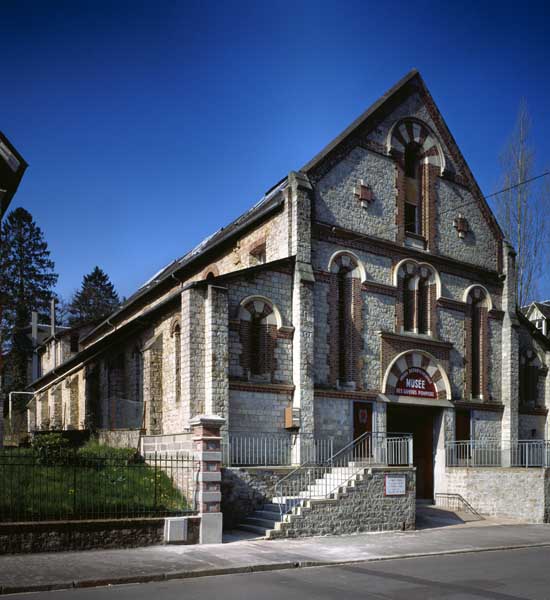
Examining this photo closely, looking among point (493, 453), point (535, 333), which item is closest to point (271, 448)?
point (493, 453)

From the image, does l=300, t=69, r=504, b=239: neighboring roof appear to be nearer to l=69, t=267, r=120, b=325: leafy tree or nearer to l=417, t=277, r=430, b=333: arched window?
l=417, t=277, r=430, b=333: arched window

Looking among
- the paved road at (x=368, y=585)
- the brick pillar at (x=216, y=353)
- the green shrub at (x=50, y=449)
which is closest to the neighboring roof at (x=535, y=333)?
the brick pillar at (x=216, y=353)

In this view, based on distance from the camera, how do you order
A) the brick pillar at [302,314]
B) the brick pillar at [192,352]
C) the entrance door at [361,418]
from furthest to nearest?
1. the entrance door at [361,418]
2. the brick pillar at [302,314]
3. the brick pillar at [192,352]

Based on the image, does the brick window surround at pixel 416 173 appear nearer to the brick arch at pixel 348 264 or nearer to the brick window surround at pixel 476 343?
the brick arch at pixel 348 264

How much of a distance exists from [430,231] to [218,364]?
1091 centimetres

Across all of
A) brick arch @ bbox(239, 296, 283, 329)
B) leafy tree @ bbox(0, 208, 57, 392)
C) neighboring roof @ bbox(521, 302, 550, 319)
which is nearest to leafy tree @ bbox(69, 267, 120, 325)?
leafy tree @ bbox(0, 208, 57, 392)

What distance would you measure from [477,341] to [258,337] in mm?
10740

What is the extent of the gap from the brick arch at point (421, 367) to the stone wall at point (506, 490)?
299cm

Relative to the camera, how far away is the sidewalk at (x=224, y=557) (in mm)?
11797

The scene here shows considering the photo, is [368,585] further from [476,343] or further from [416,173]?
[416,173]

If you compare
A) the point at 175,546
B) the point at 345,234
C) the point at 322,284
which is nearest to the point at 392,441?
the point at 322,284

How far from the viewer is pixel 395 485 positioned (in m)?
19.2

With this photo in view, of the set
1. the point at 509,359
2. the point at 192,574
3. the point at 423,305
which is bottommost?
the point at 192,574

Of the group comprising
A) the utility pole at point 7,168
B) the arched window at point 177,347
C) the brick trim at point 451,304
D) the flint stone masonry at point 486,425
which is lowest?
the flint stone masonry at point 486,425
